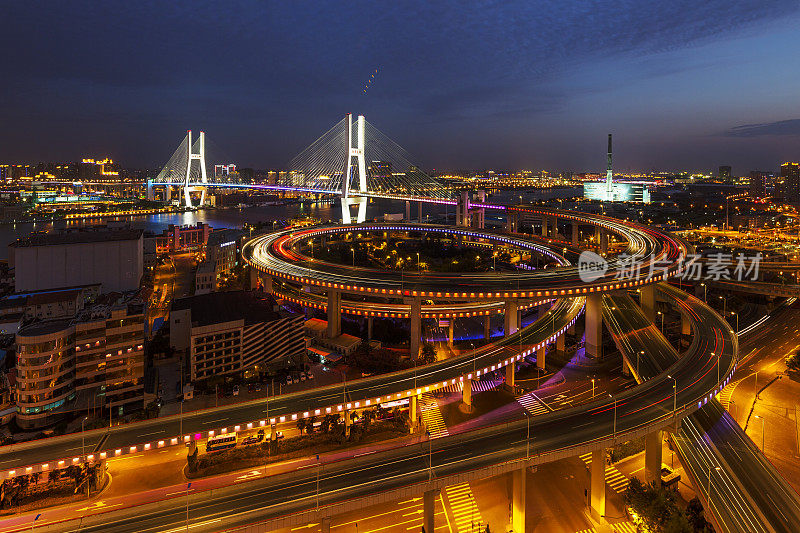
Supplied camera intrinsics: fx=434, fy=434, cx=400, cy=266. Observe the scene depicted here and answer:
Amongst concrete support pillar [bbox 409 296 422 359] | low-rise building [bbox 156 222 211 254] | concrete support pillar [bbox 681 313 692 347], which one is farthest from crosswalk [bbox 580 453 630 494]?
low-rise building [bbox 156 222 211 254]

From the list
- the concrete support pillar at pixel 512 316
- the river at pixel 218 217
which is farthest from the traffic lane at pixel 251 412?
the river at pixel 218 217

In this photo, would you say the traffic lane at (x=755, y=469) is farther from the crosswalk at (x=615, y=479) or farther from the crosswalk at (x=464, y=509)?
the crosswalk at (x=464, y=509)

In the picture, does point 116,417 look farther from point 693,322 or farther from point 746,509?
point 693,322

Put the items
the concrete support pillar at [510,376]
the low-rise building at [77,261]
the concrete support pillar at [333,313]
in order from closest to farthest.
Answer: the concrete support pillar at [510,376] → the concrete support pillar at [333,313] → the low-rise building at [77,261]

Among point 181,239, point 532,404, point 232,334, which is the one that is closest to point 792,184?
point 532,404

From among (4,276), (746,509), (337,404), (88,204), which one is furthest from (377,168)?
(746,509)

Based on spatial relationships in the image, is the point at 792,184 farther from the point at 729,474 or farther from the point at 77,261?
the point at 77,261

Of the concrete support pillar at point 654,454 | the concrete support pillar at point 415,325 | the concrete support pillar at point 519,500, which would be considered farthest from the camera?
the concrete support pillar at point 415,325
